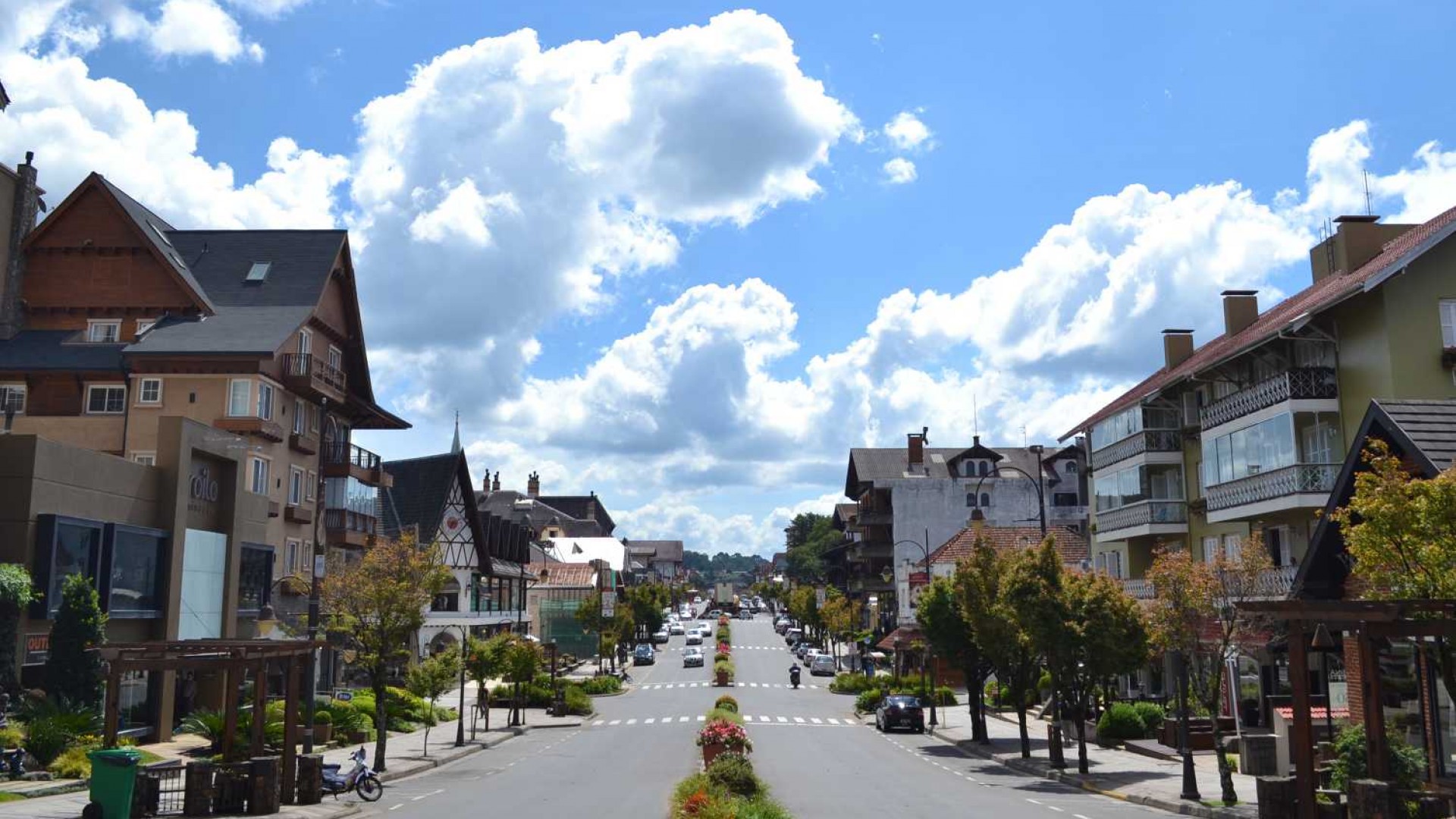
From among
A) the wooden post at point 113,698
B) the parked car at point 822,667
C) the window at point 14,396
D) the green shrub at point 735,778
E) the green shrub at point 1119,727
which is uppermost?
the window at point 14,396

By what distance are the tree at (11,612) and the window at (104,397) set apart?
17.4 metres

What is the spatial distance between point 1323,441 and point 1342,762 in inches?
684

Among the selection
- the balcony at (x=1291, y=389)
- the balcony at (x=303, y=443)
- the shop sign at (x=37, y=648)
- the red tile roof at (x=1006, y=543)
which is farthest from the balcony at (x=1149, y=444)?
the shop sign at (x=37, y=648)

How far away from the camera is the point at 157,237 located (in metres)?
46.5

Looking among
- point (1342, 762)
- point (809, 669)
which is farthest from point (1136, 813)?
point (809, 669)

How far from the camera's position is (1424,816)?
55.7 ft

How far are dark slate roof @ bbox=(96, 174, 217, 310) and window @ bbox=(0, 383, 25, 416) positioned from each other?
22.5 ft

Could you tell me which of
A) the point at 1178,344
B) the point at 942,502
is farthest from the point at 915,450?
the point at 1178,344

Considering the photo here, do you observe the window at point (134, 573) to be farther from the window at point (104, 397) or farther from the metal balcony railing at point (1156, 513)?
the metal balcony railing at point (1156, 513)

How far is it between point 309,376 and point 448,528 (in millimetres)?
23118

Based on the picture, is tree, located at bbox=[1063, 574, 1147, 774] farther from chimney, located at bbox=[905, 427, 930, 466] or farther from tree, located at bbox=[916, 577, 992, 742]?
chimney, located at bbox=[905, 427, 930, 466]

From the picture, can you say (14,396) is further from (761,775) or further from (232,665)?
(761,775)

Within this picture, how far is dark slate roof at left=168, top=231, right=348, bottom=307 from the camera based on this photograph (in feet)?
155

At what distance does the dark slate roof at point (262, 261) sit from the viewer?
47344 mm
